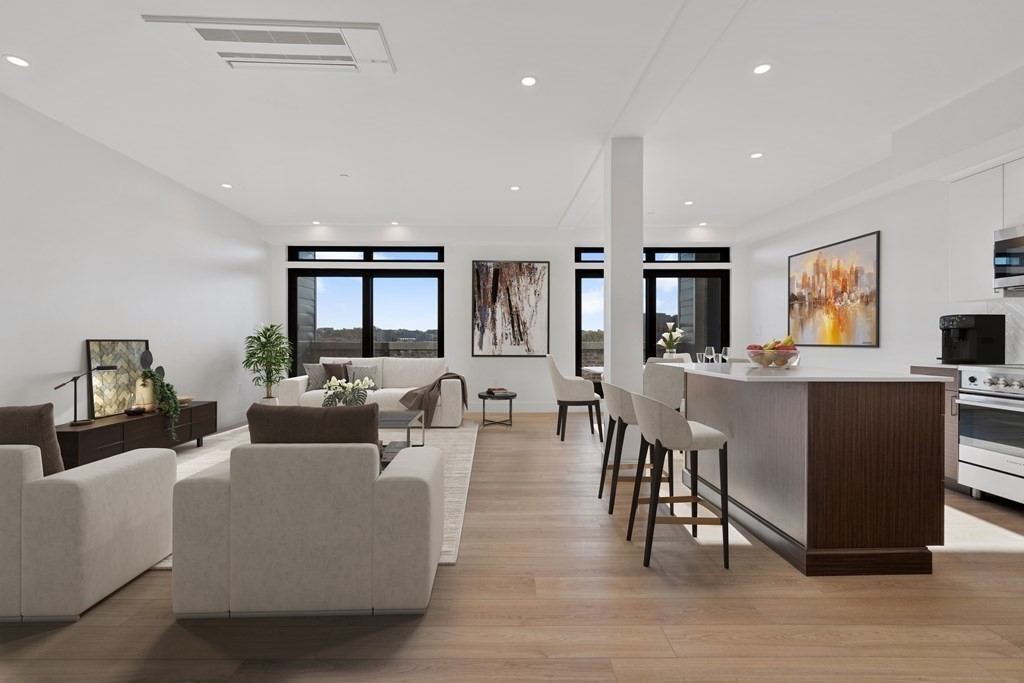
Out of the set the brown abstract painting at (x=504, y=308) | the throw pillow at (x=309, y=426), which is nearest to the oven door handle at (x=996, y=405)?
the throw pillow at (x=309, y=426)

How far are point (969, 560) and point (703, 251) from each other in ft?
20.9

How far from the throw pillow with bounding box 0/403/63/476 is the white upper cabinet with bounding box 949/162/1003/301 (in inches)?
226

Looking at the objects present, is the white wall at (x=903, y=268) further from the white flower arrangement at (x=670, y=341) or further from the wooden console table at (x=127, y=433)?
the wooden console table at (x=127, y=433)

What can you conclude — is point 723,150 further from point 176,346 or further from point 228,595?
point 176,346

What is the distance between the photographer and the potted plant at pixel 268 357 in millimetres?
6848

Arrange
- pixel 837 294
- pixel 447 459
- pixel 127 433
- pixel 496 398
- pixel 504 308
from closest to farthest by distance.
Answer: pixel 127 433 < pixel 447 459 < pixel 837 294 < pixel 496 398 < pixel 504 308

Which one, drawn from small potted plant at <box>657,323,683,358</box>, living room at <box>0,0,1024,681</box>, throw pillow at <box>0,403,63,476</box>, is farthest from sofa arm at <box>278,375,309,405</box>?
small potted plant at <box>657,323,683,358</box>

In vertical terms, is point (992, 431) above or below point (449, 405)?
above

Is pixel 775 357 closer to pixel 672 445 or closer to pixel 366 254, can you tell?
pixel 672 445

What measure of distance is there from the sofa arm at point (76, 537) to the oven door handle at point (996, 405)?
17.0ft

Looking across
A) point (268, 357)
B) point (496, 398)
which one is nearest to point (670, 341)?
point (496, 398)

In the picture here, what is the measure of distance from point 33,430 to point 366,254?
6.24m

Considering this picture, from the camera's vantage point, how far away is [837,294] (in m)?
5.96

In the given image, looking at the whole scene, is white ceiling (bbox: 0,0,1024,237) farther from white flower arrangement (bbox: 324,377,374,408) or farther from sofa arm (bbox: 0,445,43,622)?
sofa arm (bbox: 0,445,43,622)
